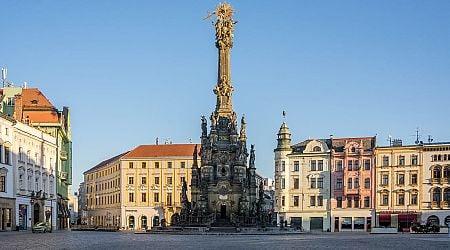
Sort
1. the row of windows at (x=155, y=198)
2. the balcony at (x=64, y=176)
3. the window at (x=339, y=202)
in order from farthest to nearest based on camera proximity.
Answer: the row of windows at (x=155, y=198) < the window at (x=339, y=202) < the balcony at (x=64, y=176)

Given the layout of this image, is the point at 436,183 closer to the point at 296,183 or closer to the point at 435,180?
the point at 435,180

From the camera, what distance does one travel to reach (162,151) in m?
126

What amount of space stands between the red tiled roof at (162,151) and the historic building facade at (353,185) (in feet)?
84.9

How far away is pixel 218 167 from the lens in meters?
72.6

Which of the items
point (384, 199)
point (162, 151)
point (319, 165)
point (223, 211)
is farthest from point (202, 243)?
point (162, 151)

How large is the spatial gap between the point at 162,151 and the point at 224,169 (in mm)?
54951

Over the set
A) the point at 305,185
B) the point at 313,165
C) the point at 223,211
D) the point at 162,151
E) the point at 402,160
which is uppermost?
the point at 162,151

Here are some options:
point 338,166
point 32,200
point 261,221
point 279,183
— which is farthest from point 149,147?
point 261,221

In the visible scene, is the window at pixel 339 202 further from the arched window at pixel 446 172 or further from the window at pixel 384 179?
the arched window at pixel 446 172

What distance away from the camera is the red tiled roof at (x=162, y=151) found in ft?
411

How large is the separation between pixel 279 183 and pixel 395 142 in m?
18.4

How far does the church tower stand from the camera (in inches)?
2827

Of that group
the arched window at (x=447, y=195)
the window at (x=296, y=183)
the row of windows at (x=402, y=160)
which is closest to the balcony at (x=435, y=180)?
the arched window at (x=447, y=195)

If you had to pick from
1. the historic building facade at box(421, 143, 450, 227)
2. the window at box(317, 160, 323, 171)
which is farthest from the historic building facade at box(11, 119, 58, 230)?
the historic building facade at box(421, 143, 450, 227)
